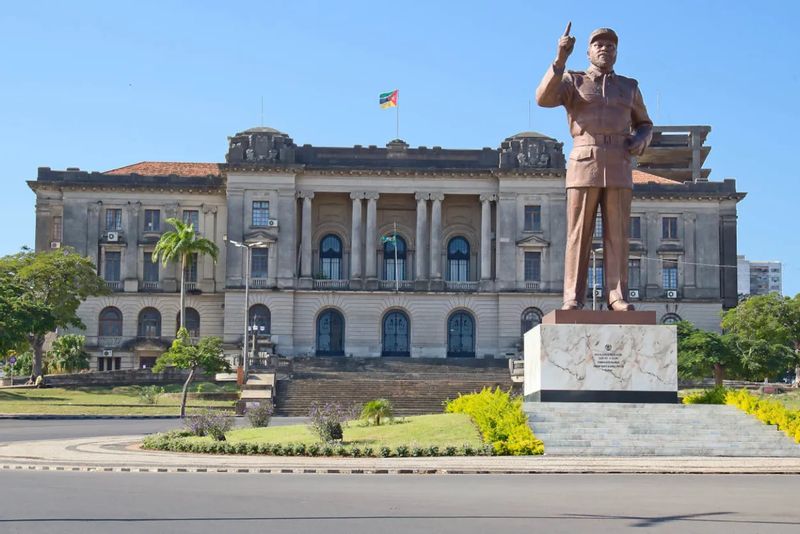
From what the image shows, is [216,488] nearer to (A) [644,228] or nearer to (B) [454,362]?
(B) [454,362]

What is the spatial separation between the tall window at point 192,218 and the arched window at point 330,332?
429 inches

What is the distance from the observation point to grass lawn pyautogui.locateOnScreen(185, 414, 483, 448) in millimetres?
28094

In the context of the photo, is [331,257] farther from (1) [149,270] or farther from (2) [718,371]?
(2) [718,371]

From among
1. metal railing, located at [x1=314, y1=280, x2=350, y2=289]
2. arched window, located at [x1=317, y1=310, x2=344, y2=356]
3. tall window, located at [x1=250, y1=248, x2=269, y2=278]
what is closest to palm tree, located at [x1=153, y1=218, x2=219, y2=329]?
tall window, located at [x1=250, y1=248, x2=269, y2=278]

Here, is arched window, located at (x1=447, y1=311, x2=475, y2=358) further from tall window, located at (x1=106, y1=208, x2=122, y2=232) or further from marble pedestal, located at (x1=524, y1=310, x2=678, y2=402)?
marble pedestal, located at (x1=524, y1=310, x2=678, y2=402)

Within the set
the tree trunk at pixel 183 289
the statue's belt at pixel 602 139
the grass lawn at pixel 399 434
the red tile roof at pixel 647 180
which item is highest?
the red tile roof at pixel 647 180

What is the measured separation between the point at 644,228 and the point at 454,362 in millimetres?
17144

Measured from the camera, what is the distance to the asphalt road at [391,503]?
14.8 m

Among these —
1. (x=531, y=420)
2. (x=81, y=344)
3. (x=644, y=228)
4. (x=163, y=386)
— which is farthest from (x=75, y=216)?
(x=531, y=420)

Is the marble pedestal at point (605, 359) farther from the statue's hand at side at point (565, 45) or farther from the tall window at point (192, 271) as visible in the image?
the tall window at point (192, 271)

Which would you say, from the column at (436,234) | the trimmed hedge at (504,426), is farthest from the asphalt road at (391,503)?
the column at (436,234)

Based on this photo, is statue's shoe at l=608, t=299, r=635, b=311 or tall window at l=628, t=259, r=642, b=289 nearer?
statue's shoe at l=608, t=299, r=635, b=311

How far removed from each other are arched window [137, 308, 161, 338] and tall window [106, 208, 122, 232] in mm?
5777

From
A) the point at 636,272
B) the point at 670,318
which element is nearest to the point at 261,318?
the point at 636,272
